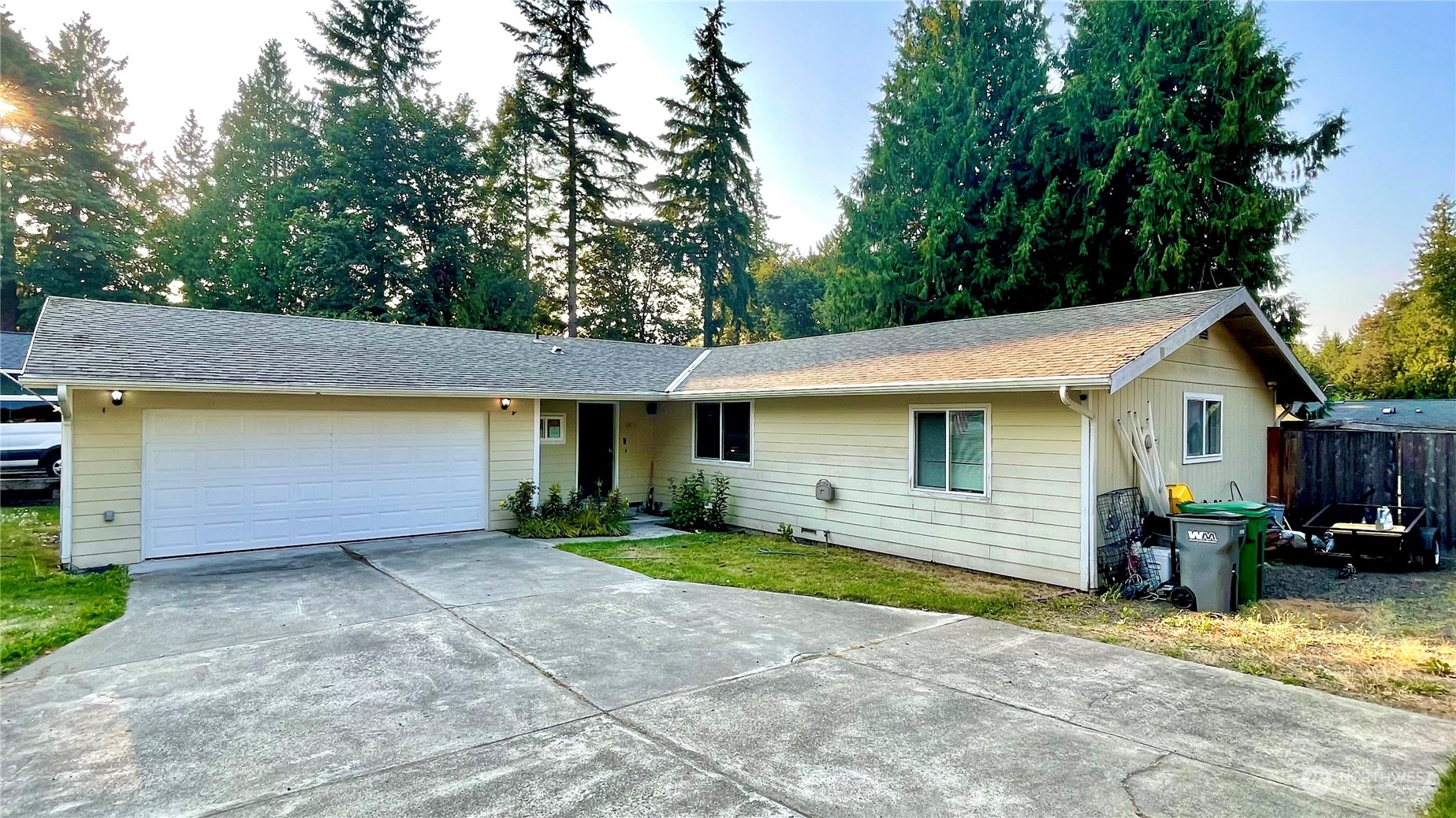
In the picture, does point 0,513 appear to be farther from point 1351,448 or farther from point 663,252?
point 1351,448

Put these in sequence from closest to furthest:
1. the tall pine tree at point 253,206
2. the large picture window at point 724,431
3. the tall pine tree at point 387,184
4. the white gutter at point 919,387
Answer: the white gutter at point 919,387
the large picture window at point 724,431
the tall pine tree at point 387,184
the tall pine tree at point 253,206

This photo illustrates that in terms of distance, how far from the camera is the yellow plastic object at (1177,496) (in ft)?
25.6

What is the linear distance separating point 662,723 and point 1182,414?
7843 mm

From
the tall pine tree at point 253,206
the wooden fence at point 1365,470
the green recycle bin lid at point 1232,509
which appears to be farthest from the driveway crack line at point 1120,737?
the tall pine tree at point 253,206

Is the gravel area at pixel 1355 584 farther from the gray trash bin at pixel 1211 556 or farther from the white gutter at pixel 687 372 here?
the white gutter at pixel 687 372

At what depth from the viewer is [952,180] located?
1931 centimetres

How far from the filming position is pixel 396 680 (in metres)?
4.51

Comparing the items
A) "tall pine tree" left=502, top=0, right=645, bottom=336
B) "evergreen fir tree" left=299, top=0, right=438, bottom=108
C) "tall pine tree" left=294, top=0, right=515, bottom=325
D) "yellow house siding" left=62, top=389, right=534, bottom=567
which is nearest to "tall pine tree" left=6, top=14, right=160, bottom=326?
"tall pine tree" left=294, top=0, right=515, bottom=325

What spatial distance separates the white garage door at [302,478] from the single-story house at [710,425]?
25 millimetres

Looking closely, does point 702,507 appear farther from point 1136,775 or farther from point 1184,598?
point 1136,775

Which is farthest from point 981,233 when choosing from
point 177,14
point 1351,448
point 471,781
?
point 471,781

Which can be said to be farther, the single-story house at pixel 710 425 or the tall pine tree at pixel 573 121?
the tall pine tree at pixel 573 121

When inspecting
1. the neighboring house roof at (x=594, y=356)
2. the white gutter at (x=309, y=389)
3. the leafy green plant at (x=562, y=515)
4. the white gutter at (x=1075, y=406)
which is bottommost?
the leafy green plant at (x=562, y=515)

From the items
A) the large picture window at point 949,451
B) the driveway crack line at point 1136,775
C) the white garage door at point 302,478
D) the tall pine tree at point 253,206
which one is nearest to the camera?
the driveway crack line at point 1136,775
